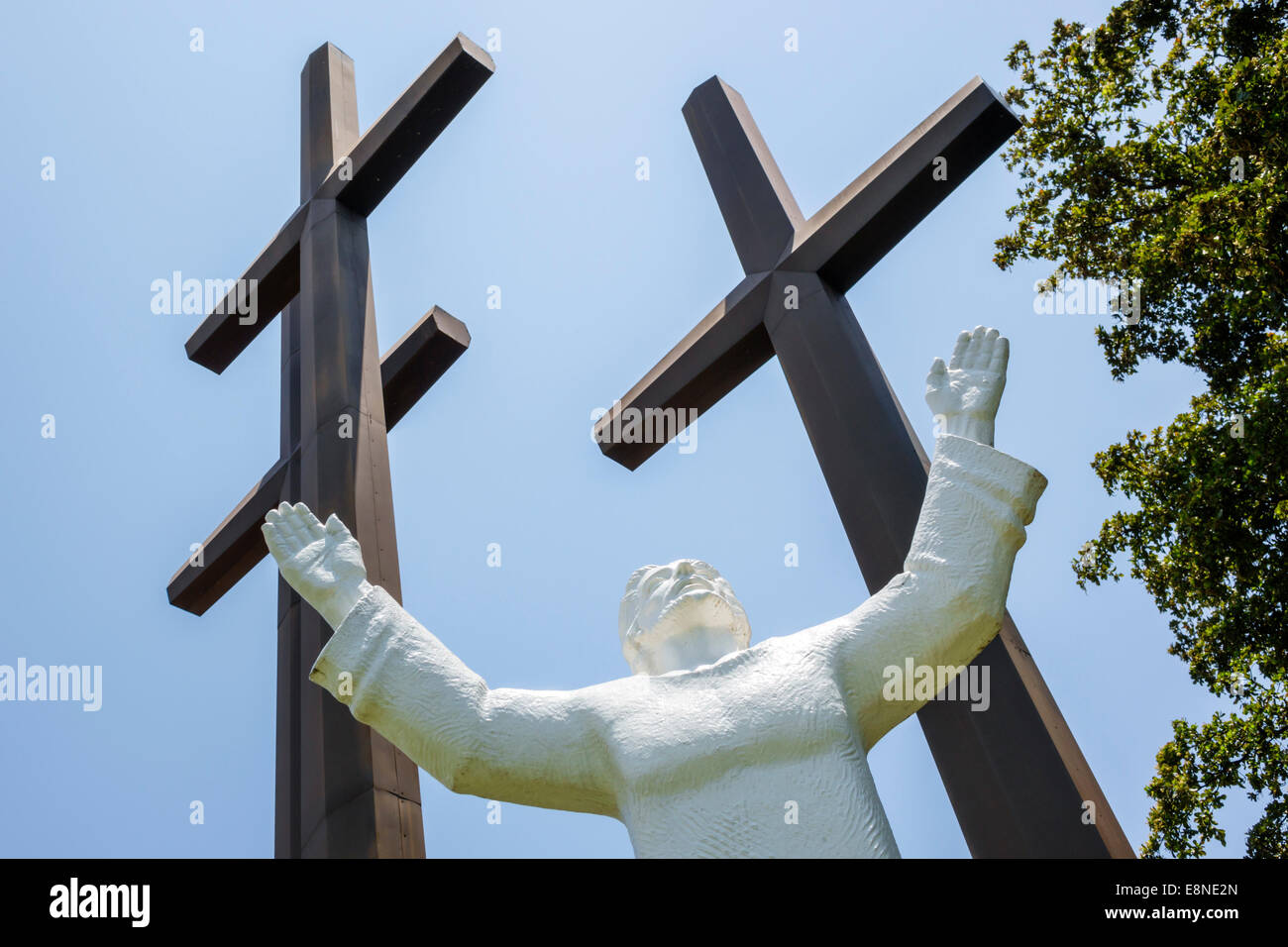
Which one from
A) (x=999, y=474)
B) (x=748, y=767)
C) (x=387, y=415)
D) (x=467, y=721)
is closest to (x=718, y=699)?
(x=748, y=767)

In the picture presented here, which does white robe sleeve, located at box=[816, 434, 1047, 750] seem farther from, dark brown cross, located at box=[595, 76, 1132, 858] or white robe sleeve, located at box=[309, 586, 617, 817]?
white robe sleeve, located at box=[309, 586, 617, 817]

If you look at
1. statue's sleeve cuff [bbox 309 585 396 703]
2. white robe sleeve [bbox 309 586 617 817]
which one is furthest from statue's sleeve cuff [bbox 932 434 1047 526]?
statue's sleeve cuff [bbox 309 585 396 703]

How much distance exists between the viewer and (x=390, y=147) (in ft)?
24.6

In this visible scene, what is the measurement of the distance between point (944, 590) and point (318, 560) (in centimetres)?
200

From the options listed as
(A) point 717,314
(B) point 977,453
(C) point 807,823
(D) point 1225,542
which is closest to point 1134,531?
(D) point 1225,542

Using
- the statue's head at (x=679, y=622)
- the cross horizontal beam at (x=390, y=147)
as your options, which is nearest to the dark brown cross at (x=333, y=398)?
the cross horizontal beam at (x=390, y=147)

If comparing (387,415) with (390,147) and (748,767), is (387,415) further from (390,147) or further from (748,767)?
(748,767)

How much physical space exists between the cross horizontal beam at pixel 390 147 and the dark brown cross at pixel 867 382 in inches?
51.3

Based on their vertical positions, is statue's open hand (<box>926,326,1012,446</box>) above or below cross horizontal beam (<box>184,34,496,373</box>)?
below

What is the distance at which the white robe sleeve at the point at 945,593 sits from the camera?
4.00m

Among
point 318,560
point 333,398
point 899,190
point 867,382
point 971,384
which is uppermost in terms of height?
point 899,190

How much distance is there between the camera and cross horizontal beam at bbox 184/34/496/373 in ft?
24.4

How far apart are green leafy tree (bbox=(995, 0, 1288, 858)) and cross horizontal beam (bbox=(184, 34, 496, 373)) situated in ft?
16.0
